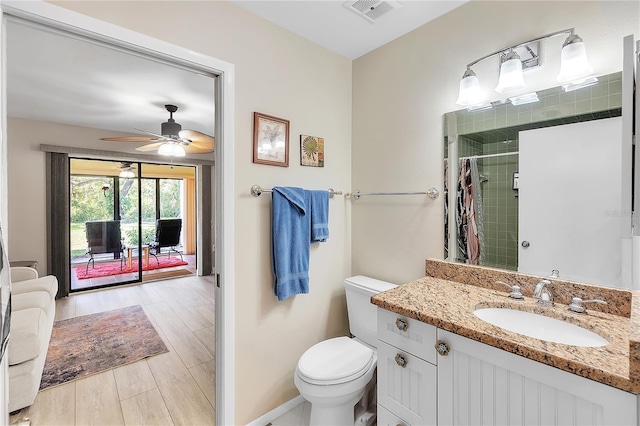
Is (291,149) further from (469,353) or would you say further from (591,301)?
(591,301)

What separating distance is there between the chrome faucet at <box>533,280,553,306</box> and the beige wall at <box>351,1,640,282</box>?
510 mm

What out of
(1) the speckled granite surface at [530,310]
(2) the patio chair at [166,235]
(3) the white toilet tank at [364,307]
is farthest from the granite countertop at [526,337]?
(2) the patio chair at [166,235]

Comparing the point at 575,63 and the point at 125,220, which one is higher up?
the point at 575,63

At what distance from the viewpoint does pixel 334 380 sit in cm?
143

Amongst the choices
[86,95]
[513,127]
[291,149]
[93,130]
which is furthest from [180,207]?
[513,127]

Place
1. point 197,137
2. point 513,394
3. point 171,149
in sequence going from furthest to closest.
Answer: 1. point 171,149
2. point 197,137
3. point 513,394

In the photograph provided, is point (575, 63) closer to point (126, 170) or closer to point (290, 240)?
point (290, 240)

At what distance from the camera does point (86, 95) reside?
2787 mm

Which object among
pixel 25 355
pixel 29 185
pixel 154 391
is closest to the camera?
pixel 25 355

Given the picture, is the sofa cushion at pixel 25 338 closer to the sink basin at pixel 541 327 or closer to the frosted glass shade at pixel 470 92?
the sink basin at pixel 541 327

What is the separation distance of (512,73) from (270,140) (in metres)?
1.27

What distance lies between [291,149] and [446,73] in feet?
3.30

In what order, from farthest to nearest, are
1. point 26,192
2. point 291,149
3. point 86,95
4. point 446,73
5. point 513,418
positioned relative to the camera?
point 26,192 → point 86,95 → point 291,149 → point 446,73 → point 513,418

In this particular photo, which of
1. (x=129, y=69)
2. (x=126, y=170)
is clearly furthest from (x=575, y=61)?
(x=126, y=170)
